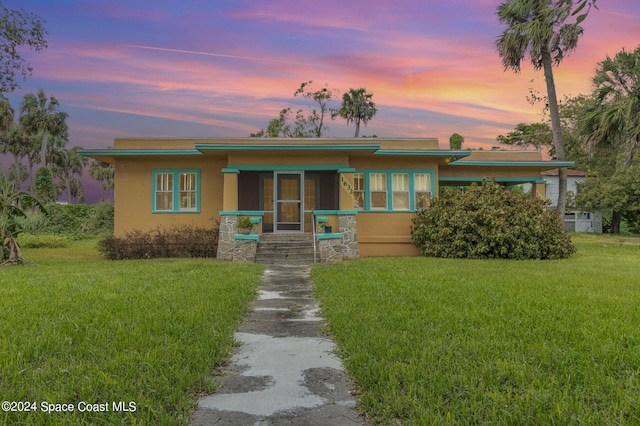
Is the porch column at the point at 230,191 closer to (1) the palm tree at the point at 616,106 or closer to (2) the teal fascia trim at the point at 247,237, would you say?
(2) the teal fascia trim at the point at 247,237

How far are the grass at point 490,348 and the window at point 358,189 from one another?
698 cm

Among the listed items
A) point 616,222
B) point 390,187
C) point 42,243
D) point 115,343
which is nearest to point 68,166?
point 42,243

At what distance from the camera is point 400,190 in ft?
49.4

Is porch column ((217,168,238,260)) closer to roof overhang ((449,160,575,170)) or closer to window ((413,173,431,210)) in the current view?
window ((413,173,431,210))

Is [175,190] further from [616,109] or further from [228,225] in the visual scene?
[616,109]

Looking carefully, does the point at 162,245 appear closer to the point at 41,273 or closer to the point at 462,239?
the point at 41,273

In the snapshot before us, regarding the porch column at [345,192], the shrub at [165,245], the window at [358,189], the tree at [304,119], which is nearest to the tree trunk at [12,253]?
the shrub at [165,245]

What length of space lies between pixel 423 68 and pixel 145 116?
1312 cm

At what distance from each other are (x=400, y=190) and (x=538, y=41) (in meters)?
10.8

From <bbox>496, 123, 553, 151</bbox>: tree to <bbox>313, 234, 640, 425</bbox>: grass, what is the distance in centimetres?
3284

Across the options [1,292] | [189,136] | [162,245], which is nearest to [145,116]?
[189,136]

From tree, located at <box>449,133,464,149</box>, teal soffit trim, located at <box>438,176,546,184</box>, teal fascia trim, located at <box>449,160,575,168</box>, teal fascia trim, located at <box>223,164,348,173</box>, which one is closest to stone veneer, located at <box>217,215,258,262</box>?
teal fascia trim, located at <box>223,164,348,173</box>

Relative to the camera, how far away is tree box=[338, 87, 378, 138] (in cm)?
3528

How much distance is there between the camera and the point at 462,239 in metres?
13.0
